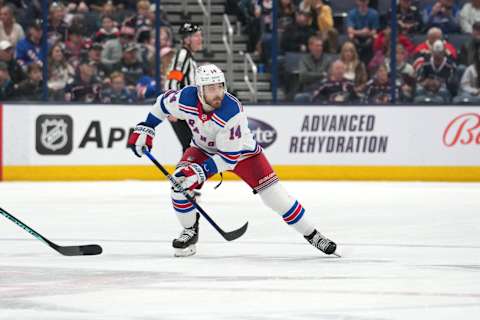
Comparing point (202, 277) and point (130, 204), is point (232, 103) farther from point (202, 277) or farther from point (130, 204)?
point (130, 204)

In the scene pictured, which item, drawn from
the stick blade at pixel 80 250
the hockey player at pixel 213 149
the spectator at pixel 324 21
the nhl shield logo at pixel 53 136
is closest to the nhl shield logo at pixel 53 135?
the nhl shield logo at pixel 53 136

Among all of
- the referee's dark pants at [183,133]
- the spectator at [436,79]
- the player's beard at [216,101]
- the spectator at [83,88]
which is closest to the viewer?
the player's beard at [216,101]

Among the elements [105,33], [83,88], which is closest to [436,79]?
Result: [105,33]

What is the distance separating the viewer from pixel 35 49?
13352mm

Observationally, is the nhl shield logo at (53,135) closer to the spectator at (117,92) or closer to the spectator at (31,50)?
the spectator at (117,92)

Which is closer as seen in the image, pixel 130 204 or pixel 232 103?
pixel 232 103

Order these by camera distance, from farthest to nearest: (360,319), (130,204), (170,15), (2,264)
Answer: (170,15) → (130,204) → (2,264) → (360,319)

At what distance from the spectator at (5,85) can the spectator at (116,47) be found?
41.9 inches

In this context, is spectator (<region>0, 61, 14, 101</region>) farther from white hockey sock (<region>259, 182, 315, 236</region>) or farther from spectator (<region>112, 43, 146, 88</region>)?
white hockey sock (<region>259, 182, 315, 236</region>)

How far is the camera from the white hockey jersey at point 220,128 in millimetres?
6789

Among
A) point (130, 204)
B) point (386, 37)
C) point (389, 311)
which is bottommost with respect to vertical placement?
point (130, 204)

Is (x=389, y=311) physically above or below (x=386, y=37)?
above

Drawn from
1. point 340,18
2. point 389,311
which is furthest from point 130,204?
point 389,311

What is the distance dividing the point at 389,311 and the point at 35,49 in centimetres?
904
